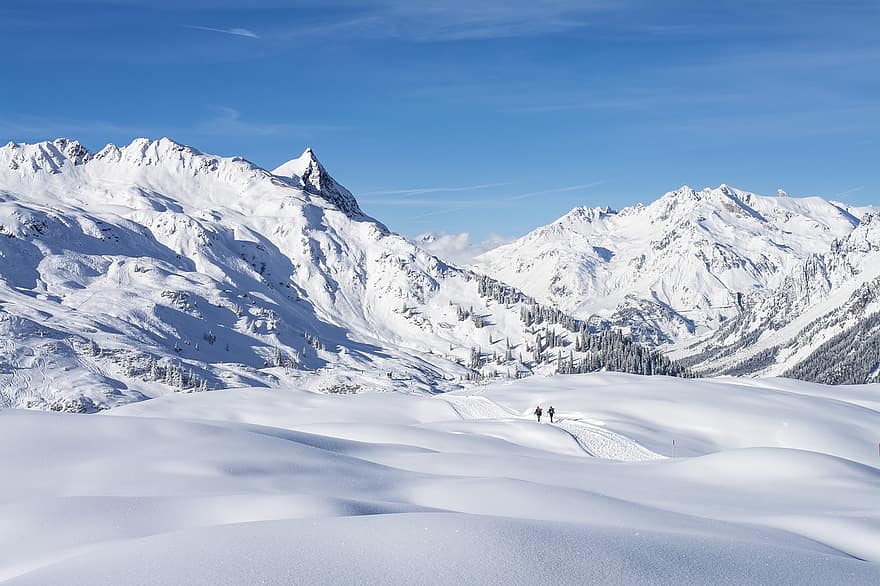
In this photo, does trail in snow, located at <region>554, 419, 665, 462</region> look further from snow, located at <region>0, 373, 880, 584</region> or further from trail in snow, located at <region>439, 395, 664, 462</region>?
snow, located at <region>0, 373, 880, 584</region>

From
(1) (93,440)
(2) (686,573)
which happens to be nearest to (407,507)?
(2) (686,573)

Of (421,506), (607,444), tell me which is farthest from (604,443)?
(421,506)

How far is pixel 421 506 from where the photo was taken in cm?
1862

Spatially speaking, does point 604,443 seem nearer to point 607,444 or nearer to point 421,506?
point 607,444

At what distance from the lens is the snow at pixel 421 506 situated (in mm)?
9930

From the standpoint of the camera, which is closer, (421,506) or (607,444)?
(421,506)

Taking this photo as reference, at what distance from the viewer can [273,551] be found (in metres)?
10.2

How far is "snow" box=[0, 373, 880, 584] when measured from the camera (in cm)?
993

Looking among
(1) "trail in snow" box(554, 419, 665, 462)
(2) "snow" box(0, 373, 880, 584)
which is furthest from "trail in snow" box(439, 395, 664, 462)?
(2) "snow" box(0, 373, 880, 584)

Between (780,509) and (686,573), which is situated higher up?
(686,573)

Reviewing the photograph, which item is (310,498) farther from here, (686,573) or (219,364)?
(219,364)

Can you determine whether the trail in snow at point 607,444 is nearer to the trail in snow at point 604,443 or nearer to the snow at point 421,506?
the trail in snow at point 604,443

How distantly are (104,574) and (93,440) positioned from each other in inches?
692

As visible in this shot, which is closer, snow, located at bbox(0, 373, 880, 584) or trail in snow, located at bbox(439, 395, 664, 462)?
snow, located at bbox(0, 373, 880, 584)
